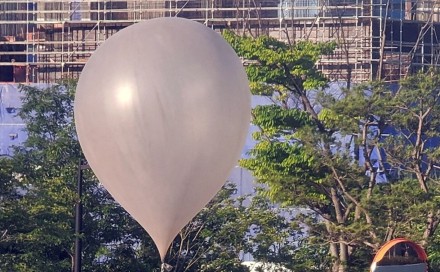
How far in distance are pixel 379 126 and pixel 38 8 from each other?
19.0m

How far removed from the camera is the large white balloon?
12.4 meters

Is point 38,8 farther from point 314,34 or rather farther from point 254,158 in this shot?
point 254,158

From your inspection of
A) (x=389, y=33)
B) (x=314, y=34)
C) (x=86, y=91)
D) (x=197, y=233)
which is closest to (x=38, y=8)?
(x=314, y=34)

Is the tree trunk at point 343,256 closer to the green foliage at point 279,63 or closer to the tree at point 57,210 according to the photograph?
the green foliage at point 279,63

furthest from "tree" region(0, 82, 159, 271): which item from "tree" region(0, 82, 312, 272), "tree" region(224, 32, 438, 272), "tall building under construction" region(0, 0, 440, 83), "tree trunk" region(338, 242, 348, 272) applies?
"tall building under construction" region(0, 0, 440, 83)

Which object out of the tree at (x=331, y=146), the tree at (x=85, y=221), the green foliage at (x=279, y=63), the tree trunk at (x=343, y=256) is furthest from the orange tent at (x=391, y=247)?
the green foliage at (x=279, y=63)

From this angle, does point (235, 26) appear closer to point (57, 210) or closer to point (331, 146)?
point (331, 146)

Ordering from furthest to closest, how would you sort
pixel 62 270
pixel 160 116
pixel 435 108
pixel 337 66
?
pixel 337 66, pixel 435 108, pixel 62 270, pixel 160 116

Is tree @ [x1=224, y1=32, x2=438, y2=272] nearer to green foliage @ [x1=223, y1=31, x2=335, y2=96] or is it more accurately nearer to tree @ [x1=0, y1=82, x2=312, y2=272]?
green foliage @ [x1=223, y1=31, x2=335, y2=96]

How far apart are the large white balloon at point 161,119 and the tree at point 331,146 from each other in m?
11.6

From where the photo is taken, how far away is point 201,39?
1287 cm

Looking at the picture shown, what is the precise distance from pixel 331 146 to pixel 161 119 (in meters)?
13.7

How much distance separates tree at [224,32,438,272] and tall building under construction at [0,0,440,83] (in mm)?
11514

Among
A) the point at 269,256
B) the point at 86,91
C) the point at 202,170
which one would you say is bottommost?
the point at 269,256
